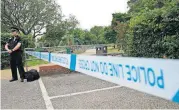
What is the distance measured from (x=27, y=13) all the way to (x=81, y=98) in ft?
138

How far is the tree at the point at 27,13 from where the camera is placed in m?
45.7

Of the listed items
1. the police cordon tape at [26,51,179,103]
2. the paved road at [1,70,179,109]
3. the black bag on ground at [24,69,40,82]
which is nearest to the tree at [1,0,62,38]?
the black bag on ground at [24,69,40,82]

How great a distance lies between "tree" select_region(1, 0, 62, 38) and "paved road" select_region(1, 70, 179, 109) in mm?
39290

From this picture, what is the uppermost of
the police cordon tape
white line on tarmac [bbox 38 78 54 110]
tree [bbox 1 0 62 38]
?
tree [bbox 1 0 62 38]

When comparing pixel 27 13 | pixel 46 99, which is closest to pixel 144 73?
pixel 46 99

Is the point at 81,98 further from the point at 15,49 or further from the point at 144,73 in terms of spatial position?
the point at 144,73

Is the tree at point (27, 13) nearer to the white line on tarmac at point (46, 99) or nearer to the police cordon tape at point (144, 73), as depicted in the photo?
the white line on tarmac at point (46, 99)

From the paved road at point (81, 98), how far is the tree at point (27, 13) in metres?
39.3

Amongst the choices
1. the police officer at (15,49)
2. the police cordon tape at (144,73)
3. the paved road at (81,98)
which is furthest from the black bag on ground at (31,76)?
the police cordon tape at (144,73)

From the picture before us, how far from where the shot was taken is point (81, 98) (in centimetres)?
619

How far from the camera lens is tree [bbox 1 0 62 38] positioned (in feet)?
150

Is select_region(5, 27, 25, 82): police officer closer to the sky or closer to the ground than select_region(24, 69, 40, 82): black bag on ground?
closer to the sky

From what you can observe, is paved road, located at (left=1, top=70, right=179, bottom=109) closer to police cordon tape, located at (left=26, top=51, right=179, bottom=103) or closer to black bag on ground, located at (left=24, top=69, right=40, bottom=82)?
black bag on ground, located at (left=24, top=69, right=40, bottom=82)

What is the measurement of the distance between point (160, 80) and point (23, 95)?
5.45 metres
